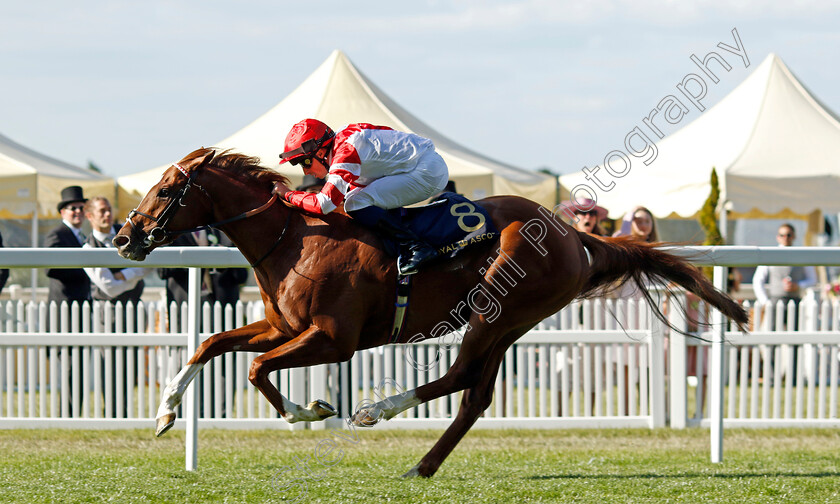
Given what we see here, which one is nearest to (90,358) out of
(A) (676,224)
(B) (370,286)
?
(B) (370,286)

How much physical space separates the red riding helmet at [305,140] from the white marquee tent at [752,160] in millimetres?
8172

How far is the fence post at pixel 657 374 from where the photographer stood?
23.8 ft

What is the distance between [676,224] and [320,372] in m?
12.8

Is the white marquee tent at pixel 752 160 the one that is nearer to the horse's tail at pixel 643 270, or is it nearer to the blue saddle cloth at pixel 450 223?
the horse's tail at pixel 643 270

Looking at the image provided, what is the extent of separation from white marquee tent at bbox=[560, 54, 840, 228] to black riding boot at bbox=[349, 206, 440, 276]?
814cm

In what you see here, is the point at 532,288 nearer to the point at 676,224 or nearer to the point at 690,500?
the point at 690,500

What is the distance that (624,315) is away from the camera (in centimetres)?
741

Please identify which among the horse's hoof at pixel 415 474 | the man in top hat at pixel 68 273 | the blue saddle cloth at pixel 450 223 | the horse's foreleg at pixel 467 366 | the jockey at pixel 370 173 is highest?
the jockey at pixel 370 173

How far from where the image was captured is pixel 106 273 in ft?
24.1

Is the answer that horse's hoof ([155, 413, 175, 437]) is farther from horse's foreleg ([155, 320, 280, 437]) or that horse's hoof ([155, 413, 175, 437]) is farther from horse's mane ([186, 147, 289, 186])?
horse's mane ([186, 147, 289, 186])

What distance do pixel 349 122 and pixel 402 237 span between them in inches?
335

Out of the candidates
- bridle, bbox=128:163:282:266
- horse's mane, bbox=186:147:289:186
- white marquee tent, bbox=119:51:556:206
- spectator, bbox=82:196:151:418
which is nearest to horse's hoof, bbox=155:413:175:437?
bridle, bbox=128:163:282:266

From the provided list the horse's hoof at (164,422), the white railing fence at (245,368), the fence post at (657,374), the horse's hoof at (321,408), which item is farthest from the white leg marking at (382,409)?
the fence post at (657,374)

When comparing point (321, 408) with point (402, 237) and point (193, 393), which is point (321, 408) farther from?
point (193, 393)
